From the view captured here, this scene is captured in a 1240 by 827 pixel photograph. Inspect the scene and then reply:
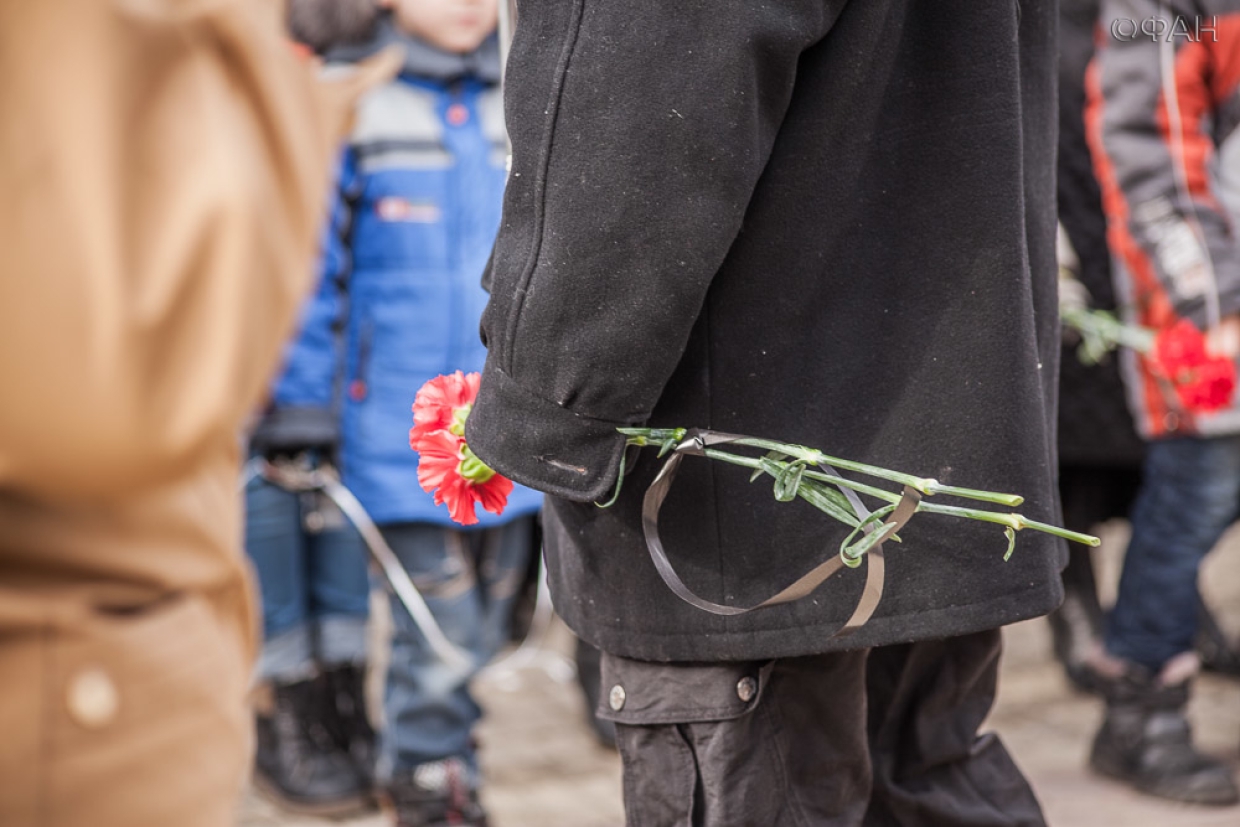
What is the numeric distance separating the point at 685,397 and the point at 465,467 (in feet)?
0.87

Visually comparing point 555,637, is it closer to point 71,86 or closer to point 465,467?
point 465,467

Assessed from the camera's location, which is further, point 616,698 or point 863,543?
point 616,698

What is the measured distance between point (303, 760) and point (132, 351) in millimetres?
2650

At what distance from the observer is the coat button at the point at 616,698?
161cm

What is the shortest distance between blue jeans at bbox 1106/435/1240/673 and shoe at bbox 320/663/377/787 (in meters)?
1.83

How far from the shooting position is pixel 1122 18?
2963mm

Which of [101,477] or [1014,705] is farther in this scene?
[1014,705]

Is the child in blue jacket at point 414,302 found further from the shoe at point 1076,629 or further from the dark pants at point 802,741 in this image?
the shoe at point 1076,629

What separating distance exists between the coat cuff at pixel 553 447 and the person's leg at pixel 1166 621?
2.10 meters

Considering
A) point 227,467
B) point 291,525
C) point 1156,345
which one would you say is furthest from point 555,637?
point 227,467

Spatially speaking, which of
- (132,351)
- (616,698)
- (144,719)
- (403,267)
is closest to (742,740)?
(616,698)

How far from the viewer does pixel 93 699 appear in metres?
0.94

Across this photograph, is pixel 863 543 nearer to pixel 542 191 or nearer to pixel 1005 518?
pixel 1005 518

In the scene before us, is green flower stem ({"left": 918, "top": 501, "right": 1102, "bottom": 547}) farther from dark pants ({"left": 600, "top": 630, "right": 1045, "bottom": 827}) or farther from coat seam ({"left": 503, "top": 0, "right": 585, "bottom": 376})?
coat seam ({"left": 503, "top": 0, "right": 585, "bottom": 376})
